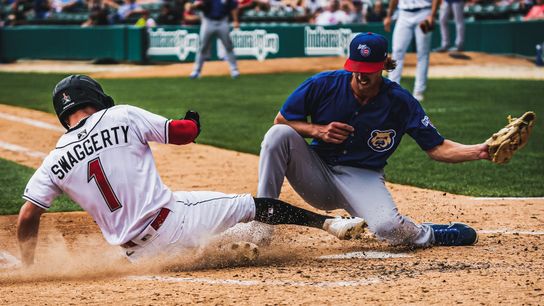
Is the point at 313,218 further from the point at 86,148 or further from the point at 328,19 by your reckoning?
the point at 328,19

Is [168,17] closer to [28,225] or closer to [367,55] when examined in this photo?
[367,55]

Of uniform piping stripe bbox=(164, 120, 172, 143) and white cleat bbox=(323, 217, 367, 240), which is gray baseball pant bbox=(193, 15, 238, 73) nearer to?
white cleat bbox=(323, 217, 367, 240)

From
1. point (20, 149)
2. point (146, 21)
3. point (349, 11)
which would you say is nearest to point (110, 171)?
point (20, 149)

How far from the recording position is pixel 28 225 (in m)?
5.23

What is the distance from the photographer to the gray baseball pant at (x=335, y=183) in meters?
5.98

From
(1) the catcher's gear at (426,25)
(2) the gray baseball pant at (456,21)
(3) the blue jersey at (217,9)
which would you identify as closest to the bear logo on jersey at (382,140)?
(1) the catcher's gear at (426,25)

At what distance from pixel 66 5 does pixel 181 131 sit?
25707 mm

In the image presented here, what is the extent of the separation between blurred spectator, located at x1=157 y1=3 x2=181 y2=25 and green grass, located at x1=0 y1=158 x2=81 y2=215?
51.5 feet

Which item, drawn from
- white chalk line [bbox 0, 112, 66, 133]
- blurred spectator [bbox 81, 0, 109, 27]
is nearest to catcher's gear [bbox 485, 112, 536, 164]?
white chalk line [bbox 0, 112, 66, 133]

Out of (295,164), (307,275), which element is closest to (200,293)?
(307,275)

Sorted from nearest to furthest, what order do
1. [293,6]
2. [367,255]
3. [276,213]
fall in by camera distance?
[276,213]
[367,255]
[293,6]

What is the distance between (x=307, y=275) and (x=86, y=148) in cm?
141

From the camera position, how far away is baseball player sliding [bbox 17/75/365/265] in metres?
5.16

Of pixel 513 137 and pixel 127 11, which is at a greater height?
pixel 513 137
